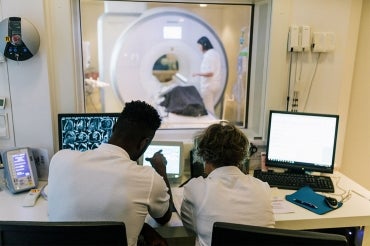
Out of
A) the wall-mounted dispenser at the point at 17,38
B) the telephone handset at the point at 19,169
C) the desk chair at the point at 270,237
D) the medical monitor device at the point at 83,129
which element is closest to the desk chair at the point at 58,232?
the desk chair at the point at 270,237

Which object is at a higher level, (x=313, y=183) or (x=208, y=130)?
(x=208, y=130)

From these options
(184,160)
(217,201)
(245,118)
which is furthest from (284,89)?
(217,201)

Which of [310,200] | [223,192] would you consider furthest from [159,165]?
[310,200]

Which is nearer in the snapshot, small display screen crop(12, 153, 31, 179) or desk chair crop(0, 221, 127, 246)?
desk chair crop(0, 221, 127, 246)

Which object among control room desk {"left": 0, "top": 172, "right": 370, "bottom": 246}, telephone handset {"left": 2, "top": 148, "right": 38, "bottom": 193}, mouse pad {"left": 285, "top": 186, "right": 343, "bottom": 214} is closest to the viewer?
control room desk {"left": 0, "top": 172, "right": 370, "bottom": 246}

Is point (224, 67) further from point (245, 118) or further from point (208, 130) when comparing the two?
point (208, 130)

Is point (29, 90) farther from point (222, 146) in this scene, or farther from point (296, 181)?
point (296, 181)

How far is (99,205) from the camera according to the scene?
1143 millimetres

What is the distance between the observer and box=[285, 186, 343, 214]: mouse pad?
1.65 metres

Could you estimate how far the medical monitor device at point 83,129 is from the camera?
6.24 ft

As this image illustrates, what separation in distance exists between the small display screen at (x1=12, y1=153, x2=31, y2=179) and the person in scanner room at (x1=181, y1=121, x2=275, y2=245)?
95 centimetres

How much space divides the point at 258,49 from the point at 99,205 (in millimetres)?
1600

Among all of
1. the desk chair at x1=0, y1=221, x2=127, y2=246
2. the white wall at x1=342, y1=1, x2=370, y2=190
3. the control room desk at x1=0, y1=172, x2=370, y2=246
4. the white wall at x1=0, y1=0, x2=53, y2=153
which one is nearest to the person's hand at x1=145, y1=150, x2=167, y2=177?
the control room desk at x1=0, y1=172, x2=370, y2=246

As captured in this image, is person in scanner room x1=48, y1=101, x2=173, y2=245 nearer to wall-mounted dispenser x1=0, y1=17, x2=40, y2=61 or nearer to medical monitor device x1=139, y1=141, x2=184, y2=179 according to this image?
medical monitor device x1=139, y1=141, x2=184, y2=179
